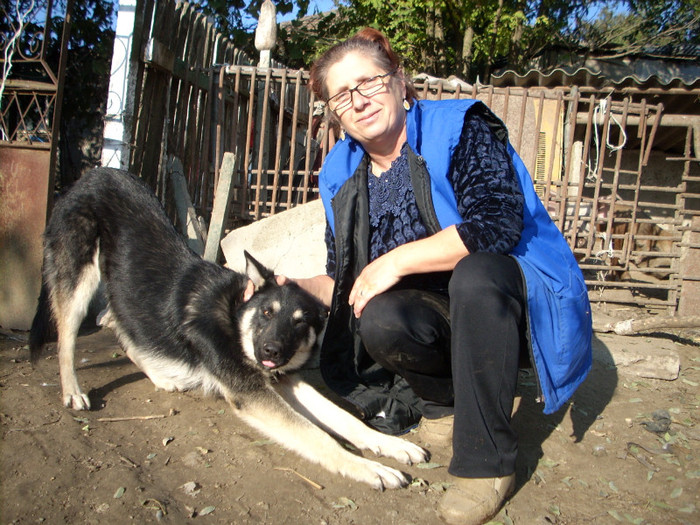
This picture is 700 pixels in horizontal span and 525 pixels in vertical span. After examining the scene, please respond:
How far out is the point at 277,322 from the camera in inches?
111

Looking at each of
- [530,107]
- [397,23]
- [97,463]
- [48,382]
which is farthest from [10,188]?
[397,23]

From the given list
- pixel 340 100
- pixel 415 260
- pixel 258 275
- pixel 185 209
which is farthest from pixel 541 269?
pixel 185 209

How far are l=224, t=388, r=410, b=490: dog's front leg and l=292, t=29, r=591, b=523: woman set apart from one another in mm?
331

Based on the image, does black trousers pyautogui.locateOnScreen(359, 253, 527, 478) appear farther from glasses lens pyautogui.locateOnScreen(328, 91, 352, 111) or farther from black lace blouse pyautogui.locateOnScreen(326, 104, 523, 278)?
glasses lens pyautogui.locateOnScreen(328, 91, 352, 111)

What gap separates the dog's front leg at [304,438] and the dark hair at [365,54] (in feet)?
5.32

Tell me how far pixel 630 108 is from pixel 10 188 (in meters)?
6.09

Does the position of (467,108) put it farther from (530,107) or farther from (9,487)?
(530,107)

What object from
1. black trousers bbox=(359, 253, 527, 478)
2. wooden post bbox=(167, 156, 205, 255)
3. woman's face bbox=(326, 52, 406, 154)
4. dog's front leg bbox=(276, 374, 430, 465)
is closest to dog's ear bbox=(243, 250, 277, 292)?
dog's front leg bbox=(276, 374, 430, 465)

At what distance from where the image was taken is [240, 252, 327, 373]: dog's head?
273 cm

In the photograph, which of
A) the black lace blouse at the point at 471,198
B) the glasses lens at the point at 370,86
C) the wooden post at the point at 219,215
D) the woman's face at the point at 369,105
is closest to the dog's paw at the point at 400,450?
the black lace blouse at the point at 471,198

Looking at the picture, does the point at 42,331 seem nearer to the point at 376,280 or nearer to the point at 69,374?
the point at 69,374

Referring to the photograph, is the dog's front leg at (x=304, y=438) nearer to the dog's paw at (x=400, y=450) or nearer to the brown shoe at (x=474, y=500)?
the dog's paw at (x=400, y=450)

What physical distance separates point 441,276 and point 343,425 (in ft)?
3.11

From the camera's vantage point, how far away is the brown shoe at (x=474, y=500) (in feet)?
6.58
